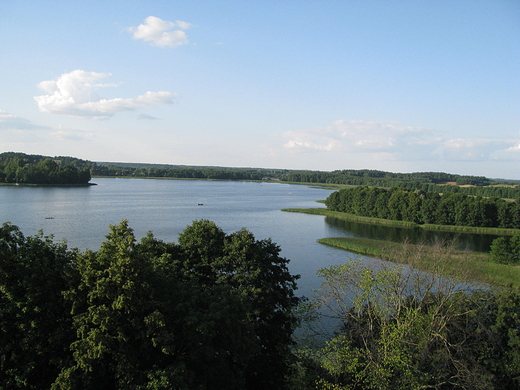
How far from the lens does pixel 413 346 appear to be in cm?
1709

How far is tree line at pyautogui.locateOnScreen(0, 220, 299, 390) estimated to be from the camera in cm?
1138

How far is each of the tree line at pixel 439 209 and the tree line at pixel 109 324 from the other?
7160 centimetres

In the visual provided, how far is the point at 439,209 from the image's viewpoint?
256 ft

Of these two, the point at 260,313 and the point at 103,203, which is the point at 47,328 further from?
the point at 103,203

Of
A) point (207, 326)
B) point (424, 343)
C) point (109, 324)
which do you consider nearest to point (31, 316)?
point (109, 324)

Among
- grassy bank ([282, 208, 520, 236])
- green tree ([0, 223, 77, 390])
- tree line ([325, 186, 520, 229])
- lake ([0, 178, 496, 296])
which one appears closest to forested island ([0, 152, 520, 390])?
green tree ([0, 223, 77, 390])

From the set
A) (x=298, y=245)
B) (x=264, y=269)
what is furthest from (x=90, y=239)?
(x=264, y=269)

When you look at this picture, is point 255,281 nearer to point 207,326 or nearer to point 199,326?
point 207,326

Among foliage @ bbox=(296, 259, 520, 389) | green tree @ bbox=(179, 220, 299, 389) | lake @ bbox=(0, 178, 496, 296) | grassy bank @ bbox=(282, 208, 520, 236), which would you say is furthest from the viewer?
grassy bank @ bbox=(282, 208, 520, 236)

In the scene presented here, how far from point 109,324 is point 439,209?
77.2m

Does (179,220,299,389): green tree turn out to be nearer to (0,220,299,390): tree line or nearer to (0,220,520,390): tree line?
(0,220,520,390): tree line

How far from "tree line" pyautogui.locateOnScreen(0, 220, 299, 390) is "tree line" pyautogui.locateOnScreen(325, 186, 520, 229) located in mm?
71600

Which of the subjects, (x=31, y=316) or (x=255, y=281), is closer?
(x=31, y=316)

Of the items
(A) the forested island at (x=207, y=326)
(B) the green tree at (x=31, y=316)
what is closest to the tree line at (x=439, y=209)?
(A) the forested island at (x=207, y=326)
